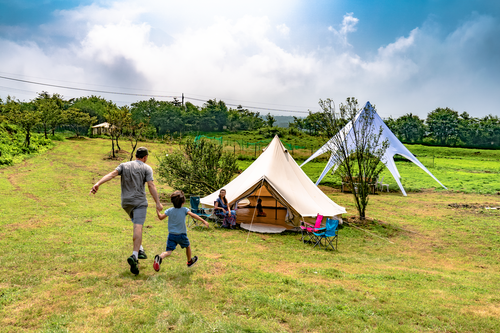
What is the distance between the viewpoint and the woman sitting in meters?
9.46

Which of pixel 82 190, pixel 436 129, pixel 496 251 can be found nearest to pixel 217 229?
pixel 496 251

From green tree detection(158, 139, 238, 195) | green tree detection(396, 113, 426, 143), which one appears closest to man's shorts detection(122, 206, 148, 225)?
green tree detection(158, 139, 238, 195)

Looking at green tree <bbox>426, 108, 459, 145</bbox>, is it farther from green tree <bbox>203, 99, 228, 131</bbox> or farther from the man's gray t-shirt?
the man's gray t-shirt

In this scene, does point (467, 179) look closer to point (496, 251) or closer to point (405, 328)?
point (496, 251)

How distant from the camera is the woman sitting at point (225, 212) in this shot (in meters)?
9.46

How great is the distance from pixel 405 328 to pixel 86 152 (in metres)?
31.6

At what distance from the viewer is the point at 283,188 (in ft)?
32.4

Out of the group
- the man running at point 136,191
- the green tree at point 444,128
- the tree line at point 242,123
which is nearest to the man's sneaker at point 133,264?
the man running at point 136,191

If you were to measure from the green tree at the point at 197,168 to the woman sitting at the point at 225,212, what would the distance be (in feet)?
13.5

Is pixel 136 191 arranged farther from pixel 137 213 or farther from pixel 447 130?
pixel 447 130

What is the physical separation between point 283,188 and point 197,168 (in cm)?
565

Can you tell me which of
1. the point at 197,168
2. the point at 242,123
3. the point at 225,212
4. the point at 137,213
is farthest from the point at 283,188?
the point at 242,123

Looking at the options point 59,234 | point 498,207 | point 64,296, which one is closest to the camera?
point 64,296

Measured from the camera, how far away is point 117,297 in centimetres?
382
